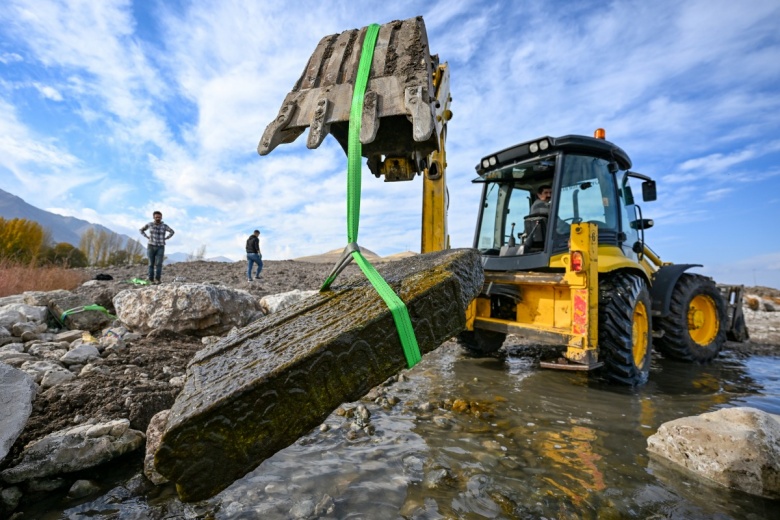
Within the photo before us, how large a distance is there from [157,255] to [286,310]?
8.25 m

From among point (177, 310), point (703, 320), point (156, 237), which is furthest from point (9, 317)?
point (703, 320)

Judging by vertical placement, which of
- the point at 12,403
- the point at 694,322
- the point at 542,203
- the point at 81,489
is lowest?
the point at 81,489

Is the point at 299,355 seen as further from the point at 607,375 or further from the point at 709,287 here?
the point at 709,287

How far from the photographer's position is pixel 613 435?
2.83 meters

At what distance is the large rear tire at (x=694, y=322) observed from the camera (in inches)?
195

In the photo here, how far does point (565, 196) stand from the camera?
15.2ft

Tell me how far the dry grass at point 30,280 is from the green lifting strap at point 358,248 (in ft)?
28.2

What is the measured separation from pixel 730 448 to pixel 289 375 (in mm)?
2488

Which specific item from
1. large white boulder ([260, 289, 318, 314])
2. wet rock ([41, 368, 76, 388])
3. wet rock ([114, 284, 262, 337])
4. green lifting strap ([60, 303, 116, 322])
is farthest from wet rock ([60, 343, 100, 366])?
large white boulder ([260, 289, 318, 314])

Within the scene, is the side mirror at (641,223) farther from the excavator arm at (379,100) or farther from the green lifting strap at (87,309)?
the green lifting strap at (87,309)

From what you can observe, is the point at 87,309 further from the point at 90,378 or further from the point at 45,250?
the point at 45,250

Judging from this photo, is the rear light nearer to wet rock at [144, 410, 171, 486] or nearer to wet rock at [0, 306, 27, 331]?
wet rock at [144, 410, 171, 486]

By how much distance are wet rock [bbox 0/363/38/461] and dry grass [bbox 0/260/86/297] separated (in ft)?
22.5

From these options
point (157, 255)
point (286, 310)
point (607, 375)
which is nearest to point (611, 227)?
point (607, 375)
